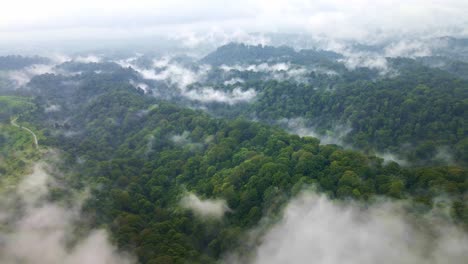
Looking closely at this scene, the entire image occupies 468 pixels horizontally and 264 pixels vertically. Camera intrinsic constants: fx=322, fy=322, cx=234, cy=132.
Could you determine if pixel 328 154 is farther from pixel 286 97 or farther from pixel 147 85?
pixel 147 85

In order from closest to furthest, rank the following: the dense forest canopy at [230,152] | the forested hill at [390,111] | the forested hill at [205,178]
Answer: the forested hill at [205,178] → the dense forest canopy at [230,152] → the forested hill at [390,111]

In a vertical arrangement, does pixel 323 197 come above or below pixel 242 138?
above

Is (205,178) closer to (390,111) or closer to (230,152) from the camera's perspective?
(230,152)

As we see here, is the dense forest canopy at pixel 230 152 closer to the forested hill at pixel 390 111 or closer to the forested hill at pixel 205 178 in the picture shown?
the forested hill at pixel 205 178

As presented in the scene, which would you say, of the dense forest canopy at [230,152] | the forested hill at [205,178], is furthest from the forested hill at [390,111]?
the forested hill at [205,178]

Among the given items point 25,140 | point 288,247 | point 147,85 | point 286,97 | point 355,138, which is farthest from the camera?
point 147,85

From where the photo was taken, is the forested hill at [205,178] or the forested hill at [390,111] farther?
the forested hill at [390,111]

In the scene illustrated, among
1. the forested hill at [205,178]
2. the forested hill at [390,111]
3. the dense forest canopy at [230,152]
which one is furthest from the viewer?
the forested hill at [390,111]

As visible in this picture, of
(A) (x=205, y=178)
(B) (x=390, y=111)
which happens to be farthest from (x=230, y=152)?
(B) (x=390, y=111)

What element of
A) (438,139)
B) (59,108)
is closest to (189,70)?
(59,108)
